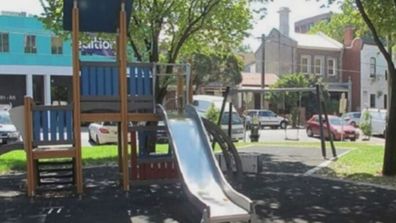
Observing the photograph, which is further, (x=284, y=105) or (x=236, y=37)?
(x=284, y=105)

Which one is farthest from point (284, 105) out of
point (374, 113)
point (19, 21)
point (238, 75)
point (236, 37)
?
point (236, 37)

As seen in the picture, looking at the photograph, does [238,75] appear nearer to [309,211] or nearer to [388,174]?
[388,174]

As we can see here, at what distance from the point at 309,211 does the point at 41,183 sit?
5.80 m

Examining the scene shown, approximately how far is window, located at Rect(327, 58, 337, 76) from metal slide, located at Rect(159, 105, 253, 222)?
4789cm

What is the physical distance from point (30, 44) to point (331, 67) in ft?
94.0

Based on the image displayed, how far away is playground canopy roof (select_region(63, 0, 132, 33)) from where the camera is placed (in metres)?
12.9

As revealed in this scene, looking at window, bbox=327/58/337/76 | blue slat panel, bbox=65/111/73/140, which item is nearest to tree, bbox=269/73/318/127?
window, bbox=327/58/337/76

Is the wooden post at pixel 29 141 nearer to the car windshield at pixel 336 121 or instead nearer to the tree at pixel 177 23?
the tree at pixel 177 23

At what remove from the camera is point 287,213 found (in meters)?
9.42

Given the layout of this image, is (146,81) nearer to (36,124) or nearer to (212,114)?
(36,124)

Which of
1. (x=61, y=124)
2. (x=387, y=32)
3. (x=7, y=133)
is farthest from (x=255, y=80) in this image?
(x=61, y=124)

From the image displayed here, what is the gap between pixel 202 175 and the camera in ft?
32.0

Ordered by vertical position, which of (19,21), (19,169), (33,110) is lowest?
(19,169)

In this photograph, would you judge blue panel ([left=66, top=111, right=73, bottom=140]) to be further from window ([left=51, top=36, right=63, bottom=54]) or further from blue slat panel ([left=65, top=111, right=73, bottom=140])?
window ([left=51, top=36, right=63, bottom=54])
